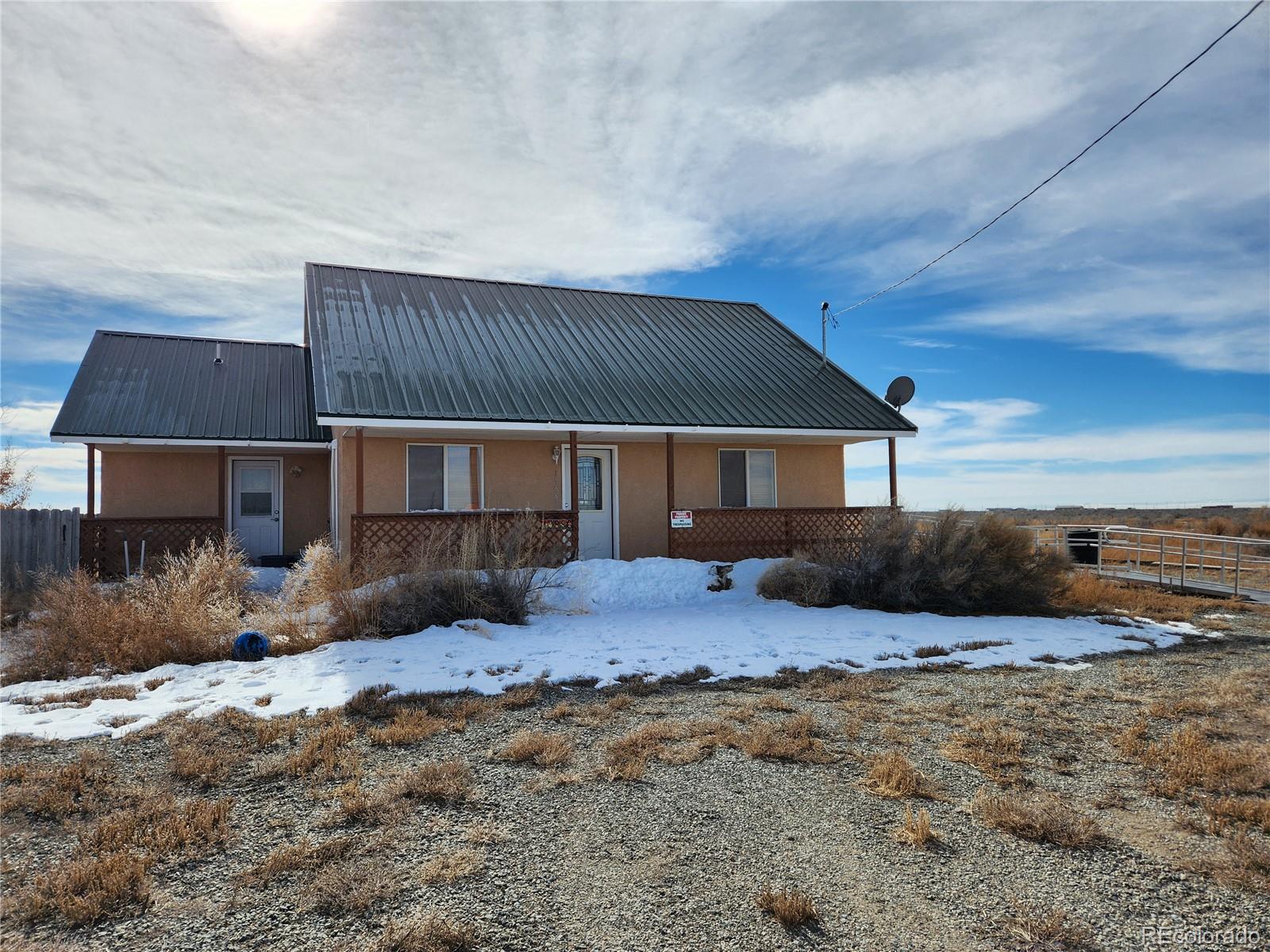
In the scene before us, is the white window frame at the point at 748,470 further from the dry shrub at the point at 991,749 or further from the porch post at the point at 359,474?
the dry shrub at the point at 991,749

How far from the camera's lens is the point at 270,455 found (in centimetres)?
1802

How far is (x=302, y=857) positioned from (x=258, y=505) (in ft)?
51.6

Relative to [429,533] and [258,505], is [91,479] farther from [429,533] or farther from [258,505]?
[429,533]

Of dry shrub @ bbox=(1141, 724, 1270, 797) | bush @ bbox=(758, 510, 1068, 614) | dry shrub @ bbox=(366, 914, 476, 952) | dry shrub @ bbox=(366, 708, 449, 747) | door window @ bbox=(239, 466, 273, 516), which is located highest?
door window @ bbox=(239, 466, 273, 516)

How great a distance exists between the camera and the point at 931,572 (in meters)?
12.7

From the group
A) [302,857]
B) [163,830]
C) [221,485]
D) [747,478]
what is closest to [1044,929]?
[302,857]

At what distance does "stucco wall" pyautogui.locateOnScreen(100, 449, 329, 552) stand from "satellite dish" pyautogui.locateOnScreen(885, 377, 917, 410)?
13540 mm

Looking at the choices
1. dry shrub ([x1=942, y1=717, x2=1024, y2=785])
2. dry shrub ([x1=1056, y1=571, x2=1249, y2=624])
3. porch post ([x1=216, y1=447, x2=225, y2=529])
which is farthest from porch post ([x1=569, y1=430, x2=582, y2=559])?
dry shrub ([x1=942, y1=717, x2=1024, y2=785])

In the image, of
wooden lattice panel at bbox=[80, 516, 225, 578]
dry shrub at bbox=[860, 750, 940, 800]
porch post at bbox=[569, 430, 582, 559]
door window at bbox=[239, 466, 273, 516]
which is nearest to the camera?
dry shrub at bbox=[860, 750, 940, 800]

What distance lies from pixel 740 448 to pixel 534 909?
1448 cm

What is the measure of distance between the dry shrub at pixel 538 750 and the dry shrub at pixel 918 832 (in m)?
2.30

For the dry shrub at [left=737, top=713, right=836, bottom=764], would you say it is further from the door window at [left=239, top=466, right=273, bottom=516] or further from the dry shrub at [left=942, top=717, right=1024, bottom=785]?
the door window at [left=239, top=466, right=273, bottom=516]

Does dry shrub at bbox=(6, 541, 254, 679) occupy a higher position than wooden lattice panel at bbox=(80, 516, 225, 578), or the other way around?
wooden lattice panel at bbox=(80, 516, 225, 578)

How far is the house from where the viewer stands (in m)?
14.4
